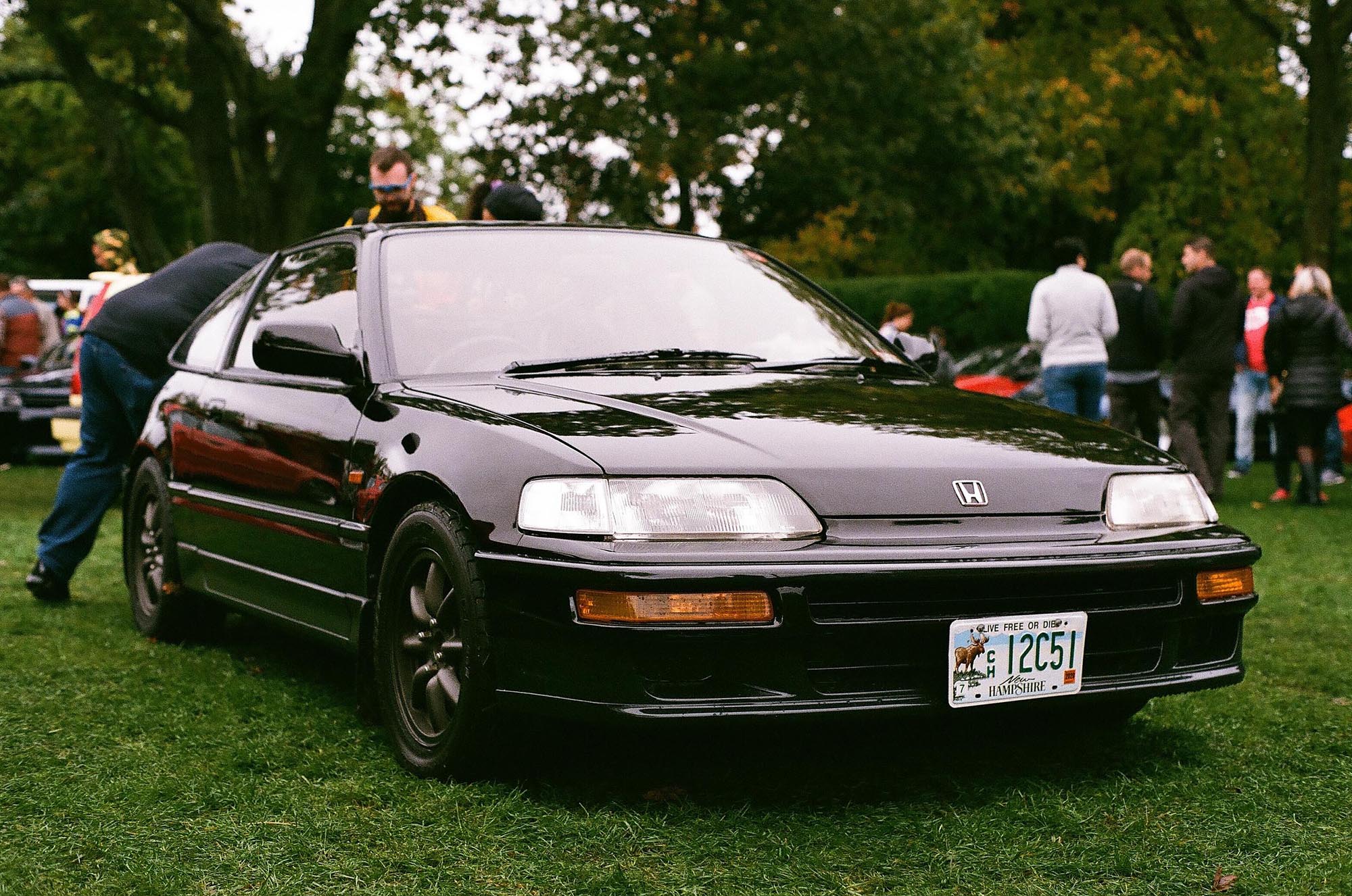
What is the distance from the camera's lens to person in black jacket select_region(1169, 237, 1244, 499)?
11562mm

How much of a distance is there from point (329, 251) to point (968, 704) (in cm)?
273

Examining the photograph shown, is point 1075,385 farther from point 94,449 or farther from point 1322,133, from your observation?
point 1322,133

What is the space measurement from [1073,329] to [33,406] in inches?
399

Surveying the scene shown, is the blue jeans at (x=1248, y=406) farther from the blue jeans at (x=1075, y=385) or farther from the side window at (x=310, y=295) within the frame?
the side window at (x=310, y=295)

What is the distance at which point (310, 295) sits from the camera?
5051 mm

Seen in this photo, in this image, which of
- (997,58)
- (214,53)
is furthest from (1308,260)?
(214,53)

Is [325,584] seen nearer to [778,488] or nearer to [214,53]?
[778,488]

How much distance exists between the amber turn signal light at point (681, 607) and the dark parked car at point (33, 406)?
12838 mm

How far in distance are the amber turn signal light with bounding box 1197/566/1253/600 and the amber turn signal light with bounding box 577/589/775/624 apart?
119cm

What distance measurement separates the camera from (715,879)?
3.02 meters

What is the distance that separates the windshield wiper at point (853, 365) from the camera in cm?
440

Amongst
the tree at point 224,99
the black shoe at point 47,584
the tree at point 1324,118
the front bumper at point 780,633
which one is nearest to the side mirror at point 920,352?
the front bumper at point 780,633

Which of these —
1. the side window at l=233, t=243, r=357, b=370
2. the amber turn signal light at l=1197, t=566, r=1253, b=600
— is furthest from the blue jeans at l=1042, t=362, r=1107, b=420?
the amber turn signal light at l=1197, t=566, r=1253, b=600

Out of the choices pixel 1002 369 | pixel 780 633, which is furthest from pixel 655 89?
pixel 780 633
